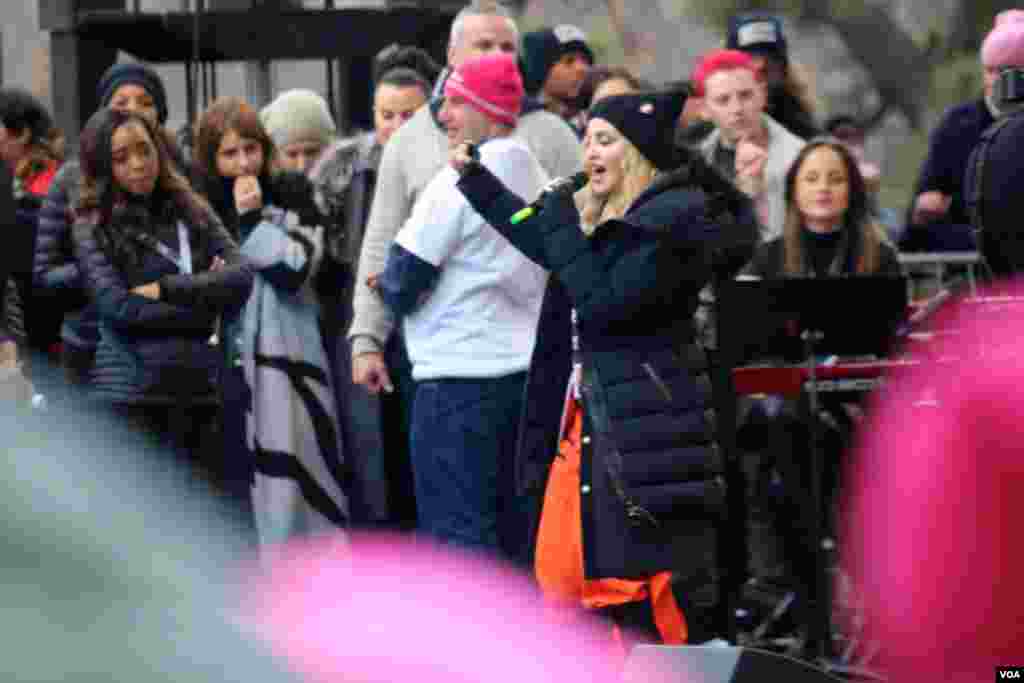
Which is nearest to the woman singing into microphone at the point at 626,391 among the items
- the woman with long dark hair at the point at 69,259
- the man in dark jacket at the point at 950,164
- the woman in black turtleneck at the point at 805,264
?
the woman in black turtleneck at the point at 805,264

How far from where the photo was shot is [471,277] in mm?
8516

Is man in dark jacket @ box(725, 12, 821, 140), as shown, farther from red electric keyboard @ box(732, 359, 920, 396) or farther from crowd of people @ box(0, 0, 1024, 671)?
red electric keyboard @ box(732, 359, 920, 396)

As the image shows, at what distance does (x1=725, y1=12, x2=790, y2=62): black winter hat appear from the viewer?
11.6 metres

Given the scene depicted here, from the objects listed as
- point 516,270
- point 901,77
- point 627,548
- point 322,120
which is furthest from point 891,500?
point 901,77

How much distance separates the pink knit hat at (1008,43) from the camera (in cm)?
821

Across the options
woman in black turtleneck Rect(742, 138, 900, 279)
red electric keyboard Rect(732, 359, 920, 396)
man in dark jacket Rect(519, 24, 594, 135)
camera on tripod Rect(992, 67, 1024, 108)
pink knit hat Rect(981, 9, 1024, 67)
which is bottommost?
red electric keyboard Rect(732, 359, 920, 396)

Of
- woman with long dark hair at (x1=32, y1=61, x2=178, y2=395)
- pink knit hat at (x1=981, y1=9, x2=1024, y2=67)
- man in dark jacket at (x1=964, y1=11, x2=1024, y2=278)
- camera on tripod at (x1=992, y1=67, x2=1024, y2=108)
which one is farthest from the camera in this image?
woman with long dark hair at (x1=32, y1=61, x2=178, y2=395)

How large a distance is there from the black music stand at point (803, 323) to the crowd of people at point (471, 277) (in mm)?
258

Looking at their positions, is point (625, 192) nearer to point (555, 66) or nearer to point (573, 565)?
point (573, 565)

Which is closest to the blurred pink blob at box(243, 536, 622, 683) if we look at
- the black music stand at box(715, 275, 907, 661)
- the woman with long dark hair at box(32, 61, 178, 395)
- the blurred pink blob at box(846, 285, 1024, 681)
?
the blurred pink blob at box(846, 285, 1024, 681)

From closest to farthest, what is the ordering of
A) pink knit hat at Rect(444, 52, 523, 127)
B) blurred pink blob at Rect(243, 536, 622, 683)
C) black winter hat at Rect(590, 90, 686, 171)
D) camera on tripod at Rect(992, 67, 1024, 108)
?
blurred pink blob at Rect(243, 536, 622, 683) < camera on tripod at Rect(992, 67, 1024, 108) < black winter hat at Rect(590, 90, 686, 171) < pink knit hat at Rect(444, 52, 523, 127)

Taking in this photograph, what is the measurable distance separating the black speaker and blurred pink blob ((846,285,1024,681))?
4.11ft

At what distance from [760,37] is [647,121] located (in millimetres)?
4176

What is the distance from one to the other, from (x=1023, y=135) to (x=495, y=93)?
204cm
